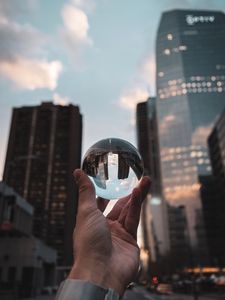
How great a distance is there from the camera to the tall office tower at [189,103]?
14775 centimetres

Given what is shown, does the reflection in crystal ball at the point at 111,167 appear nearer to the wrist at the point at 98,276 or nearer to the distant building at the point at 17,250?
the wrist at the point at 98,276

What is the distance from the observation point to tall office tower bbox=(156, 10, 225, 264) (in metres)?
148

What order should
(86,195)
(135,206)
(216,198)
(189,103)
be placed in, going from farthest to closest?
(189,103) → (216,198) → (135,206) → (86,195)

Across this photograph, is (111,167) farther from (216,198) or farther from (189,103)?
(189,103)

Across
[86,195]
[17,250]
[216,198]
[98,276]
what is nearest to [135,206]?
[86,195]

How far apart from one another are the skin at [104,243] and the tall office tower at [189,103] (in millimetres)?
137577

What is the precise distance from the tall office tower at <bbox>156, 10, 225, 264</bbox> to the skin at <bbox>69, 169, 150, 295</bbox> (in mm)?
137577

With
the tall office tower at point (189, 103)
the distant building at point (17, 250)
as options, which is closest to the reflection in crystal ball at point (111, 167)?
the distant building at point (17, 250)

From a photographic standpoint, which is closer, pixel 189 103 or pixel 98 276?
pixel 98 276

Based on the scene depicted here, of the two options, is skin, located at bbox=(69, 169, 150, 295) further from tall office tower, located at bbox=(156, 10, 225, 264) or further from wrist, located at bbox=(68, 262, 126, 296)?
tall office tower, located at bbox=(156, 10, 225, 264)

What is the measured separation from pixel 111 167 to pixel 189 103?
16265 cm

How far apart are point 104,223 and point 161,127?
541 ft

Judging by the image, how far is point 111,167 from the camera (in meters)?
3.39

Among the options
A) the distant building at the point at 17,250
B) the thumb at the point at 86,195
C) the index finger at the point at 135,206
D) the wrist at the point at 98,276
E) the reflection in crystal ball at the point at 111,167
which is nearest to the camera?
the wrist at the point at 98,276
